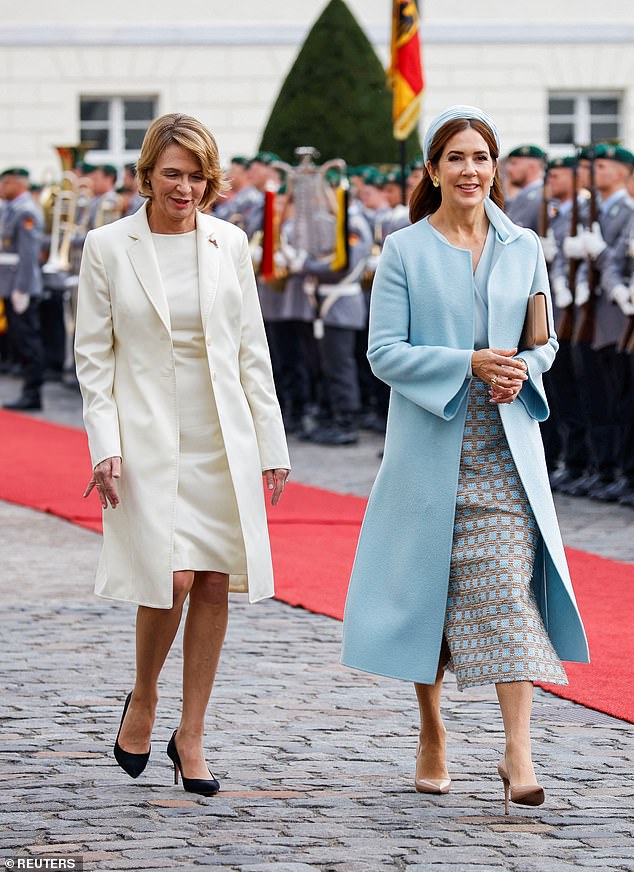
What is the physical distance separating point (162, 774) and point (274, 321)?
1022cm

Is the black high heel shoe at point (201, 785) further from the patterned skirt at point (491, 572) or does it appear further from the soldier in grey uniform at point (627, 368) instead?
the soldier in grey uniform at point (627, 368)

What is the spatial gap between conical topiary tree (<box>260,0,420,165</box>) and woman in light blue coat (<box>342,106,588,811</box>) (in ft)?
54.2

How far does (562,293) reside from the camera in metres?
11.4

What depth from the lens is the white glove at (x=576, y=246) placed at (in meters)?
11.1

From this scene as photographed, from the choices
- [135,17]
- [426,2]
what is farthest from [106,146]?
[426,2]

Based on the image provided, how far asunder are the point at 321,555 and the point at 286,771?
3.96 m

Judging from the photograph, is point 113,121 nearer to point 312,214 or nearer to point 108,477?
point 312,214

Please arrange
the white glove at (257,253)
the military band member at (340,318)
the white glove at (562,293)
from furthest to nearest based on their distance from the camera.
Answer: the white glove at (257,253)
the military band member at (340,318)
the white glove at (562,293)

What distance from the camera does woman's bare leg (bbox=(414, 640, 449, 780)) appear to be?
484 centimetres

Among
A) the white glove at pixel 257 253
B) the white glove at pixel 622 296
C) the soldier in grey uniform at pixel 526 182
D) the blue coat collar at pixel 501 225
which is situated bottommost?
the blue coat collar at pixel 501 225

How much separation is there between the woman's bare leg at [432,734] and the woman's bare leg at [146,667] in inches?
25.7

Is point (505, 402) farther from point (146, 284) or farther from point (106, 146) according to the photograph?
point (106, 146)

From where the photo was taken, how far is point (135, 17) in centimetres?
2675

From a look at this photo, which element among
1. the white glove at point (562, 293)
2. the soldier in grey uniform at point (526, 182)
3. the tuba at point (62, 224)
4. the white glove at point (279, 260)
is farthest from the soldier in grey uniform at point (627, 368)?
the tuba at point (62, 224)
